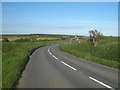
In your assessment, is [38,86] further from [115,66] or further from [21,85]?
[115,66]

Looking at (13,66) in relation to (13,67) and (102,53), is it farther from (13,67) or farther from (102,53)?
(102,53)

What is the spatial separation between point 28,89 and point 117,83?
451 centimetres

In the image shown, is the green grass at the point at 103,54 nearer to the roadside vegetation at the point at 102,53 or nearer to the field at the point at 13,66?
the roadside vegetation at the point at 102,53

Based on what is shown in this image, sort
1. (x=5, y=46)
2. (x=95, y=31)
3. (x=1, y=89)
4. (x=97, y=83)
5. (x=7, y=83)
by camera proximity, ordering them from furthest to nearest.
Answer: (x=5, y=46), (x=95, y=31), (x=97, y=83), (x=7, y=83), (x=1, y=89)

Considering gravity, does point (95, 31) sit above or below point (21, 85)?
above

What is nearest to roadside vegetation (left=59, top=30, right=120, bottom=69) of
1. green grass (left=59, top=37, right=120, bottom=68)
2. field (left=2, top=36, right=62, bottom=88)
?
green grass (left=59, top=37, right=120, bottom=68)

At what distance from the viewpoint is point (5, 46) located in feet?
210

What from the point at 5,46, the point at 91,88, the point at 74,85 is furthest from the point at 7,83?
the point at 5,46

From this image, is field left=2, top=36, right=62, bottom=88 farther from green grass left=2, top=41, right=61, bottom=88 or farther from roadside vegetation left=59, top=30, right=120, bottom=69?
roadside vegetation left=59, top=30, right=120, bottom=69

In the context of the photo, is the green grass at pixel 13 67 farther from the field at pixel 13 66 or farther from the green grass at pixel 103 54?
the green grass at pixel 103 54

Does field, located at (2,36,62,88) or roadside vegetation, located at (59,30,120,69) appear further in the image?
roadside vegetation, located at (59,30,120,69)

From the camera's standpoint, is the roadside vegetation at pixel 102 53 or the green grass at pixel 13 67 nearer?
the green grass at pixel 13 67

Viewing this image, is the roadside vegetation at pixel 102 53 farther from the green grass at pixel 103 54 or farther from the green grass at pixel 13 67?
the green grass at pixel 13 67

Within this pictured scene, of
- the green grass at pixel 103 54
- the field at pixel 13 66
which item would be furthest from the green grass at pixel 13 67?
the green grass at pixel 103 54
